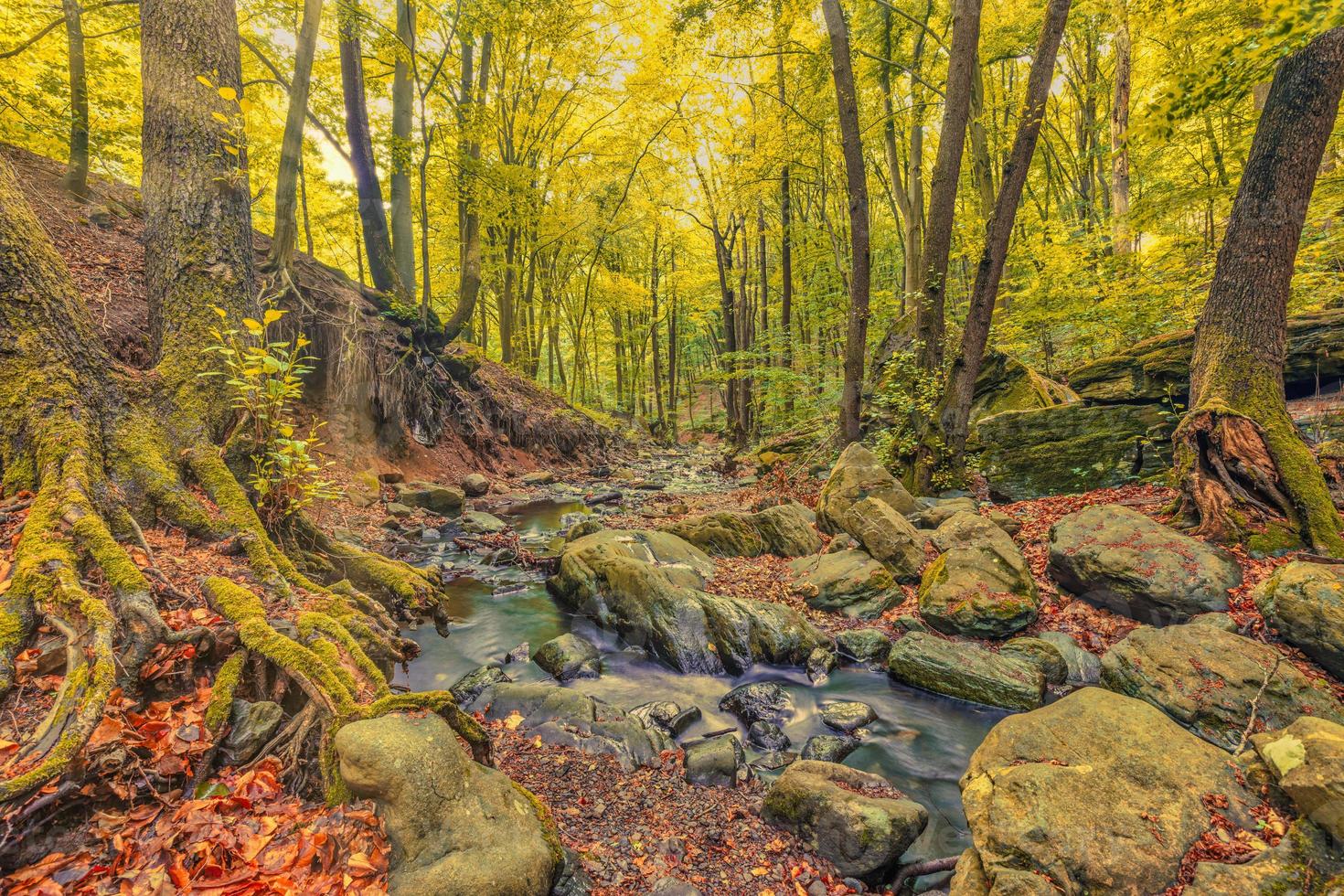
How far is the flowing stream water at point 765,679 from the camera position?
411cm

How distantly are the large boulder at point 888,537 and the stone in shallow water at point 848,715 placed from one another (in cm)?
236

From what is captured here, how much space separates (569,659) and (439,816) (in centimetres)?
306

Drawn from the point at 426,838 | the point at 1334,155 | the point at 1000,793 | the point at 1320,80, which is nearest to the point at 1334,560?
the point at 1000,793

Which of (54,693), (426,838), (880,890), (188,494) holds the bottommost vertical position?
(880,890)

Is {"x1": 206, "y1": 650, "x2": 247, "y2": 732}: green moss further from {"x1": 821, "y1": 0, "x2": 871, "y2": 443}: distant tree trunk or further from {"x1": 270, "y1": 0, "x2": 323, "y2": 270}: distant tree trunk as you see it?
{"x1": 821, "y1": 0, "x2": 871, "y2": 443}: distant tree trunk

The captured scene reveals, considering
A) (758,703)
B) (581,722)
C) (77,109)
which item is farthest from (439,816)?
(77,109)

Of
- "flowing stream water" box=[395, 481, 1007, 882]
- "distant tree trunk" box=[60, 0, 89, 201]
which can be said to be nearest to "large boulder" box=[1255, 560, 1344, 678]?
"flowing stream water" box=[395, 481, 1007, 882]

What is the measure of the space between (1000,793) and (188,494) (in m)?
5.86

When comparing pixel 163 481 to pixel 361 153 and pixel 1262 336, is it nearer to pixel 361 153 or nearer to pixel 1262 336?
pixel 1262 336

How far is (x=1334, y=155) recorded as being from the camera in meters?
10.1

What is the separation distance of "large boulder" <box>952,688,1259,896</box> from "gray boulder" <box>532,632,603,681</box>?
3.45 meters

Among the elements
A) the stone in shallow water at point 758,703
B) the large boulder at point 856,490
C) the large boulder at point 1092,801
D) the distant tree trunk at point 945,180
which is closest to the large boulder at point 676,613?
the stone in shallow water at point 758,703

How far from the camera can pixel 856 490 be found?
8.61 metres

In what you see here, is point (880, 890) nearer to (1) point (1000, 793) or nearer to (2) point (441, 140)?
(1) point (1000, 793)
